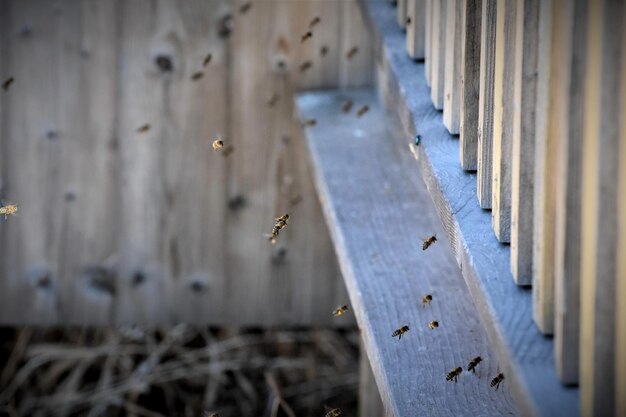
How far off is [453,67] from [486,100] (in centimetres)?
32

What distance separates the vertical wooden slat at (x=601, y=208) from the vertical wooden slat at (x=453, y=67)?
2.78 feet

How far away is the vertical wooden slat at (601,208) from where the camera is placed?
137 cm

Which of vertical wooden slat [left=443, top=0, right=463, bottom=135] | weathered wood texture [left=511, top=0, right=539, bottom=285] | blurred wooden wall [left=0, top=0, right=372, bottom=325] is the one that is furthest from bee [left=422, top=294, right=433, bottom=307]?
blurred wooden wall [left=0, top=0, right=372, bottom=325]

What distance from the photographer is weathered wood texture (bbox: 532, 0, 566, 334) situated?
158cm

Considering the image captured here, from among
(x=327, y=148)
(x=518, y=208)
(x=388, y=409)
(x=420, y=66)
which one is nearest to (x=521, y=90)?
(x=518, y=208)

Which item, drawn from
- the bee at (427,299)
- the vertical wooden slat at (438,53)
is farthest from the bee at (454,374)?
the vertical wooden slat at (438,53)

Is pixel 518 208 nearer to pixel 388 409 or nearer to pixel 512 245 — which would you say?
pixel 512 245

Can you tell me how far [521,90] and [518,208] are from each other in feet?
0.64

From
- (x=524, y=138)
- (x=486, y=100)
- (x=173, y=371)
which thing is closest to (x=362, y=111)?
(x=486, y=100)

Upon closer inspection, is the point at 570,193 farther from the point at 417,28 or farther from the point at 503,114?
the point at 417,28

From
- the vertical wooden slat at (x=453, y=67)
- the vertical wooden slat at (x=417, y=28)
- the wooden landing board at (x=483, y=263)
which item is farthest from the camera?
the vertical wooden slat at (x=417, y=28)

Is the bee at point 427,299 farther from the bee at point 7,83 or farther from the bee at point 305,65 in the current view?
the bee at point 7,83

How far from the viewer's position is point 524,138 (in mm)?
1758

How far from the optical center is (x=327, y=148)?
10.9 ft
